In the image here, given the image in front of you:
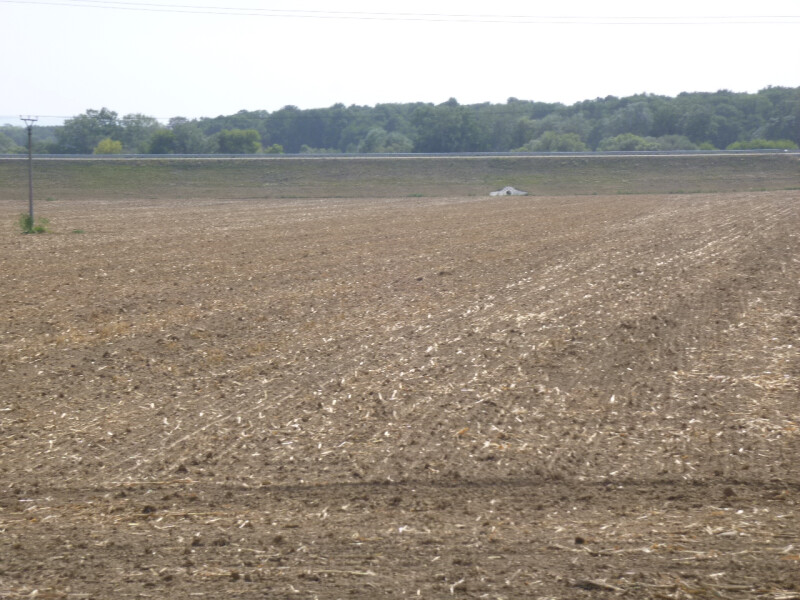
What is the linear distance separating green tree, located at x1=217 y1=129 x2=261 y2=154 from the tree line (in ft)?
A: 0.40

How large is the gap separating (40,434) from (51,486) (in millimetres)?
1349

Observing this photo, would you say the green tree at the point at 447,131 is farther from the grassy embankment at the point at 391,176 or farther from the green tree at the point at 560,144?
the grassy embankment at the point at 391,176

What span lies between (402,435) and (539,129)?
380ft

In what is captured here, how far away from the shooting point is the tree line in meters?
100

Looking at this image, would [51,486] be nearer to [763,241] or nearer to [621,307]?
[621,307]

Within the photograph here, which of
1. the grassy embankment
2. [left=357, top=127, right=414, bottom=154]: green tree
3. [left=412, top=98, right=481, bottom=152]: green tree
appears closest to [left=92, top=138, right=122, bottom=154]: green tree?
[left=357, top=127, right=414, bottom=154]: green tree

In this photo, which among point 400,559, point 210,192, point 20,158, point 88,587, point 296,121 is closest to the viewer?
point 88,587

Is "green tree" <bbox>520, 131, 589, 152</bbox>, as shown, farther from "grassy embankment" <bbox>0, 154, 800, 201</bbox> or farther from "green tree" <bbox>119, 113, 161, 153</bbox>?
"green tree" <bbox>119, 113, 161, 153</bbox>

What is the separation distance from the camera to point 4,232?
2767 centimetres

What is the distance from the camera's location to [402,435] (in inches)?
299

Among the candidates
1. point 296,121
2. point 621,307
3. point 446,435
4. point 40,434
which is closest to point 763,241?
point 621,307

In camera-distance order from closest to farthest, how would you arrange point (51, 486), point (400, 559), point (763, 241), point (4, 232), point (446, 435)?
point (400, 559)
point (51, 486)
point (446, 435)
point (763, 241)
point (4, 232)

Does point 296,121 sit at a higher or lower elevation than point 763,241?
higher

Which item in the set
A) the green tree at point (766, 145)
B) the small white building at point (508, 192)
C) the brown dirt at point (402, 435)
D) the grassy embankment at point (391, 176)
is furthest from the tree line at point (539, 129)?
the brown dirt at point (402, 435)
